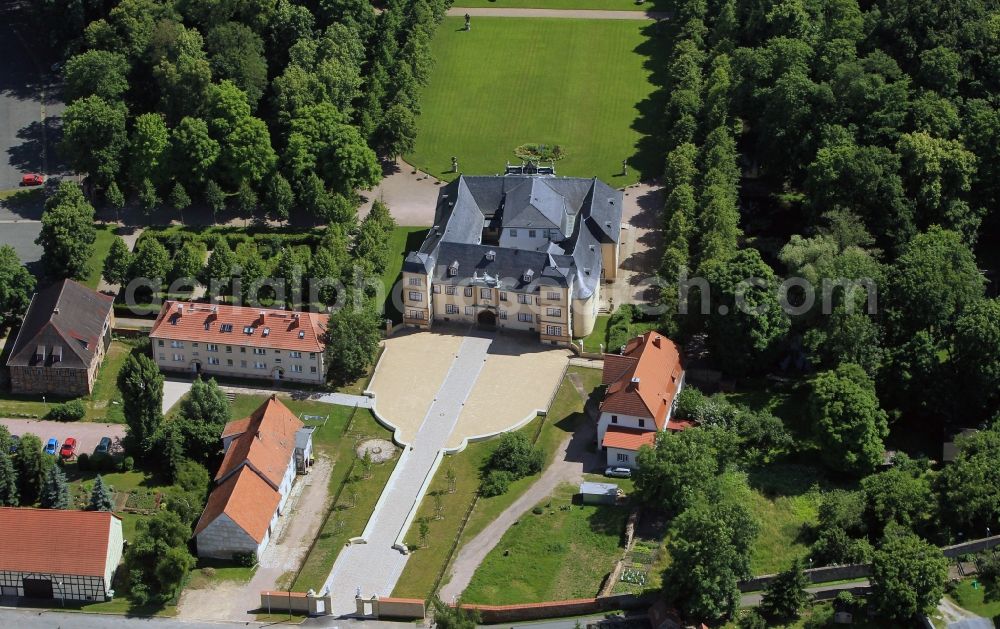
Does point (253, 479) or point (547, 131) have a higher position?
point (547, 131)

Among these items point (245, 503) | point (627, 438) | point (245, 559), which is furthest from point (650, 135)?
point (245, 559)

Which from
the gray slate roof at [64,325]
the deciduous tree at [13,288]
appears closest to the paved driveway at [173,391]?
the gray slate roof at [64,325]

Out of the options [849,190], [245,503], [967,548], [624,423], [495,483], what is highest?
[849,190]

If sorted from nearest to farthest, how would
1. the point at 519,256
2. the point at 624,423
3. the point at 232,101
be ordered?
the point at 624,423 < the point at 519,256 < the point at 232,101

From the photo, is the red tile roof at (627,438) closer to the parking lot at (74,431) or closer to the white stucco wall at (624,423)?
the white stucco wall at (624,423)

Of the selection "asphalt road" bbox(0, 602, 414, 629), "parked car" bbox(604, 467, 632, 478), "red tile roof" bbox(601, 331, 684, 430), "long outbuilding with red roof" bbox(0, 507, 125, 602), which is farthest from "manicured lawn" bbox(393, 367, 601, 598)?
"long outbuilding with red roof" bbox(0, 507, 125, 602)

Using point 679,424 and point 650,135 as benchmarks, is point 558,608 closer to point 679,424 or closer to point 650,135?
point 679,424

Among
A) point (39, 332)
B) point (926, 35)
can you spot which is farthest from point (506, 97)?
point (39, 332)
